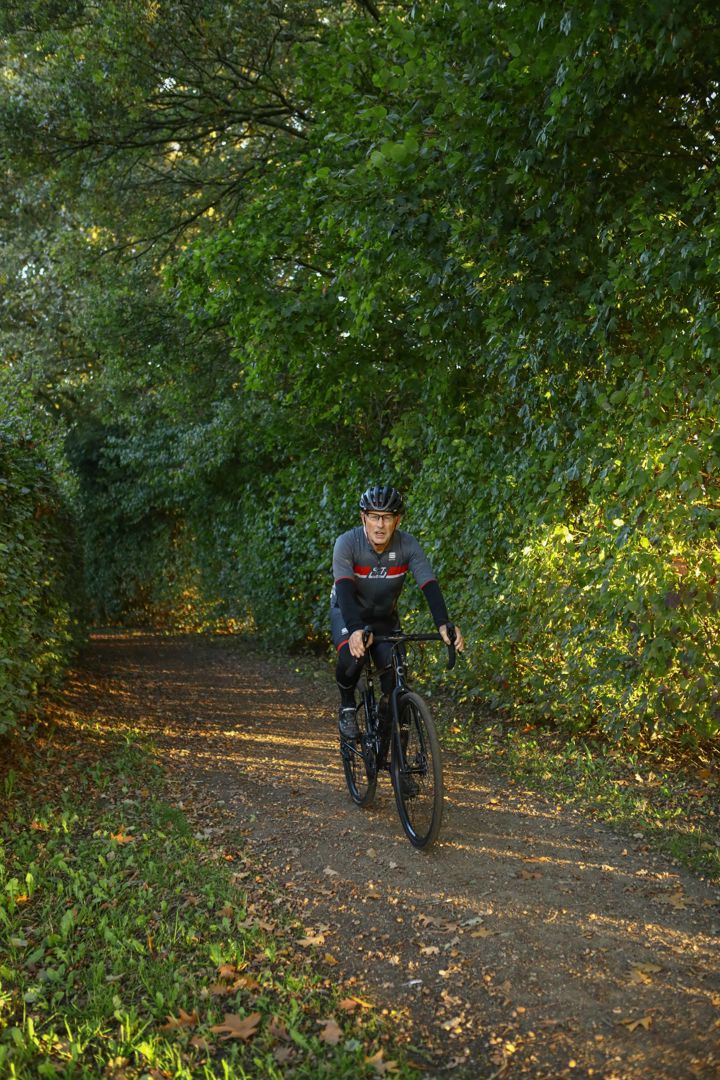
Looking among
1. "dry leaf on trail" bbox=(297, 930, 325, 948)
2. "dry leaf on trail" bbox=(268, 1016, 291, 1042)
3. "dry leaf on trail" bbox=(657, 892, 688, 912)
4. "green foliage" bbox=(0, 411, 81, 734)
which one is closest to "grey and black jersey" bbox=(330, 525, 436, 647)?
"dry leaf on trail" bbox=(297, 930, 325, 948)

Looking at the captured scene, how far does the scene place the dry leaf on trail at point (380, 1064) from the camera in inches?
131

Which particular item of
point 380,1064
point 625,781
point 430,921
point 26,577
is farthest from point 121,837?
point 625,781

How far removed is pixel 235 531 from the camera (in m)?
17.7

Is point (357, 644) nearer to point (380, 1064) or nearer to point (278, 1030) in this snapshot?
point (278, 1030)

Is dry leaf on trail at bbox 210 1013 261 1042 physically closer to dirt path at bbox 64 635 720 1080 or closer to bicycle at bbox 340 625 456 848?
dirt path at bbox 64 635 720 1080

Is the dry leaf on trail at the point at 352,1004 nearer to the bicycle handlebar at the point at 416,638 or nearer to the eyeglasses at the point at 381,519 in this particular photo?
the bicycle handlebar at the point at 416,638

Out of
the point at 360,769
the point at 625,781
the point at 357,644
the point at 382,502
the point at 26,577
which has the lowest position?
the point at 625,781

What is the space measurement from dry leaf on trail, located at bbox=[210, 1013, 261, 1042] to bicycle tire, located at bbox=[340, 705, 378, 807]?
107 inches

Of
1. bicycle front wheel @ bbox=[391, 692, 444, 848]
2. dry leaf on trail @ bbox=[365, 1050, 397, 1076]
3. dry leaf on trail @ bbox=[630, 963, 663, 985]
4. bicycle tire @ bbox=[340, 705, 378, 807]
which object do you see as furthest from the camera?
bicycle tire @ bbox=[340, 705, 378, 807]

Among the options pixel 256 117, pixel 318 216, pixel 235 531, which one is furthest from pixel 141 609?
pixel 318 216

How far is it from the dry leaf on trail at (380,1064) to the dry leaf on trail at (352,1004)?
1.21 feet

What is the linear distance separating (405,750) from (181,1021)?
244cm

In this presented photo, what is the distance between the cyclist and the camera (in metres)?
6.08

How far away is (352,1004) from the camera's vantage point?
3791 mm
